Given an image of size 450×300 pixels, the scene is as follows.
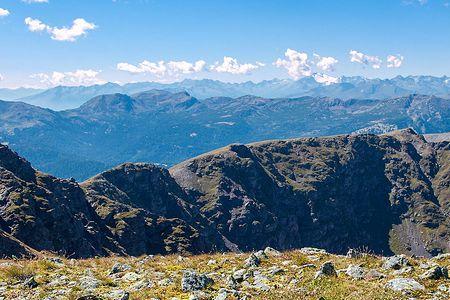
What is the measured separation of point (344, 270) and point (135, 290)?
1211 cm

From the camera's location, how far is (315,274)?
2327 centimetres

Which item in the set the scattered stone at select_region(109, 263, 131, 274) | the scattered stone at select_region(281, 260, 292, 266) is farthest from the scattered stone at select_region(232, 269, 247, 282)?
the scattered stone at select_region(109, 263, 131, 274)

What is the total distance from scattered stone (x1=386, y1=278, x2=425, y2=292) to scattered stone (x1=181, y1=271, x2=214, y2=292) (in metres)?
9.24

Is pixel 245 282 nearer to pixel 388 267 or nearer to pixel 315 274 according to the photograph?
pixel 315 274

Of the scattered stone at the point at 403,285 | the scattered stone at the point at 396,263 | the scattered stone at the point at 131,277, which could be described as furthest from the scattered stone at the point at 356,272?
the scattered stone at the point at 131,277

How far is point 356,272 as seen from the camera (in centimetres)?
2388

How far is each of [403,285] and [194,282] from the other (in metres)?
10.5

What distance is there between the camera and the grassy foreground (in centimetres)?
2008

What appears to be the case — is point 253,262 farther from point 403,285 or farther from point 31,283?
point 31,283

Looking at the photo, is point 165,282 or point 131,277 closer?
point 165,282

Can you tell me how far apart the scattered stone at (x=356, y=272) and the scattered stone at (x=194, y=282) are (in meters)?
7.81

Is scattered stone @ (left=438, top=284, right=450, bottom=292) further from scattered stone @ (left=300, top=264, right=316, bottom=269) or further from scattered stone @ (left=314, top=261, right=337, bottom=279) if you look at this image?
scattered stone @ (left=300, top=264, right=316, bottom=269)

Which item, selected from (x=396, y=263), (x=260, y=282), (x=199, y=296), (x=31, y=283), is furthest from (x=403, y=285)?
(x=31, y=283)

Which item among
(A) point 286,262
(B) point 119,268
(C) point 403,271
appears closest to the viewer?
(C) point 403,271
